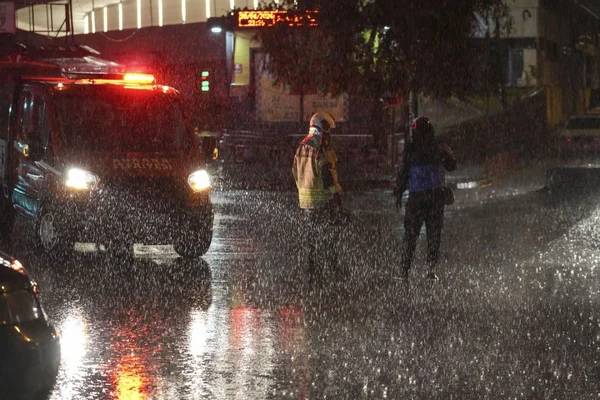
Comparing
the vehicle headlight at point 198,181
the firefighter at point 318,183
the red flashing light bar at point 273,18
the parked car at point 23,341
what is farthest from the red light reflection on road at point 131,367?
the red flashing light bar at point 273,18

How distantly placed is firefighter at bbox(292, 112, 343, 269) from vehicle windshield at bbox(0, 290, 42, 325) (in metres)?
6.78

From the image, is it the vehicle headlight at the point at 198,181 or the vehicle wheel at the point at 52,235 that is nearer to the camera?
the vehicle wheel at the point at 52,235

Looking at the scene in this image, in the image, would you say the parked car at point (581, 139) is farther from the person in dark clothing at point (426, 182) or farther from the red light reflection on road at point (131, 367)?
the red light reflection on road at point (131, 367)

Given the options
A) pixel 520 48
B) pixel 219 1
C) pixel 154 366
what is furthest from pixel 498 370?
pixel 219 1

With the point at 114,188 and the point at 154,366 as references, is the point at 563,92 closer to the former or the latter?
the point at 114,188

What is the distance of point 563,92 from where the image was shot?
2122 inches

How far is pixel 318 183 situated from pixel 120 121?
2.98m

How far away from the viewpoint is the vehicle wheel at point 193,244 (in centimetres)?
1421

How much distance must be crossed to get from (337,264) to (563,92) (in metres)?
42.4

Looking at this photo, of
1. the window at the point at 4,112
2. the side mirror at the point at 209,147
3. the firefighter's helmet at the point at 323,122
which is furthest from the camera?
the window at the point at 4,112

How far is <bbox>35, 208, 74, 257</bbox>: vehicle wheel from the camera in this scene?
549 inches

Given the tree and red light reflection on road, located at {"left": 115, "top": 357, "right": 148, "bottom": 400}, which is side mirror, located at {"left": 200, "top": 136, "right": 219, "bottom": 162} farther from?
the tree

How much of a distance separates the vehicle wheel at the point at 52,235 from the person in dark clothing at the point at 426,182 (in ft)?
13.3

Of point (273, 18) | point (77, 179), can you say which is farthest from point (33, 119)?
point (273, 18)
